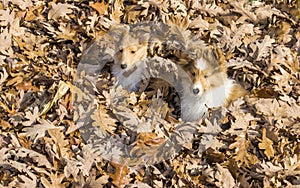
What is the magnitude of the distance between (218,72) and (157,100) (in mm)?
658

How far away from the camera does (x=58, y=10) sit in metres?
5.98

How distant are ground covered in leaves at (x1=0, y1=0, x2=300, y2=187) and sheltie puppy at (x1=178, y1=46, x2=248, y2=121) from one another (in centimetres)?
12

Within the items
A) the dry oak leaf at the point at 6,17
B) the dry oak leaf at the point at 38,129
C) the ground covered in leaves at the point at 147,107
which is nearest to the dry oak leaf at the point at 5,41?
the ground covered in leaves at the point at 147,107

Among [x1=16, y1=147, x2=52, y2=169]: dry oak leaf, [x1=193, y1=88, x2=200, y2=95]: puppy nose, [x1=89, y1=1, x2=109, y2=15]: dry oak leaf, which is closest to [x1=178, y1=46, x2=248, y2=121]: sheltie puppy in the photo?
[x1=193, y1=88, x2=200, y2=95]: puppy nose

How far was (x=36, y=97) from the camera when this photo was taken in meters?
5.27

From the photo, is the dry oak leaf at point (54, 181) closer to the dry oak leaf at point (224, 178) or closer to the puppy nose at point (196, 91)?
the dry oak leaf at point (224, 178)

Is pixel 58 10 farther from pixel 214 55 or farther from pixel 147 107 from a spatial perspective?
pixel 214 55

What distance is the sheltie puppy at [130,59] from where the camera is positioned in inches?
221

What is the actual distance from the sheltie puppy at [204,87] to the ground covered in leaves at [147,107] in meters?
0.12

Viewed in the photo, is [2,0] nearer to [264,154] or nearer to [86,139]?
[86,139]

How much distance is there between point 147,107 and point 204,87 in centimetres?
59

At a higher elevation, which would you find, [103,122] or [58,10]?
[58,10]

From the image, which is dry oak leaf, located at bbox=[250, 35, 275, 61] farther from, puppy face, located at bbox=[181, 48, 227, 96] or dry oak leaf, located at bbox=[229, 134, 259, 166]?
dry oak leaf, located at bbox=[229, 134, 259, 166]

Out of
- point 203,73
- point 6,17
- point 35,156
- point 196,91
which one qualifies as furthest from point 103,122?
point 6,17
